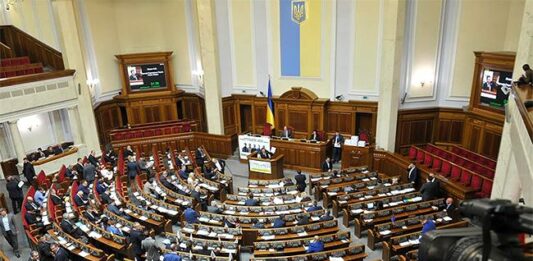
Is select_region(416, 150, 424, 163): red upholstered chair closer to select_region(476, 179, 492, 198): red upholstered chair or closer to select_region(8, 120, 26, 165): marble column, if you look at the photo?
select_region(476, 179, 492, 198): red upholstered chair

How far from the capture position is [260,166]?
1446 cm

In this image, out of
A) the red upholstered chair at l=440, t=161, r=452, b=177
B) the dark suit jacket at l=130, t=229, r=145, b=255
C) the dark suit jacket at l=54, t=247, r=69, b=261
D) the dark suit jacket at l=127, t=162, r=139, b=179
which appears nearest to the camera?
the dark suit jacket at l=54, t=247, r=69, b=261

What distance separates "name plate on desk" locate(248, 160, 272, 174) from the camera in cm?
1429

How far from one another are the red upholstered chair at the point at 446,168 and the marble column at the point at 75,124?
15.0 metres

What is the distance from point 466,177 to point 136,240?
9725 mm

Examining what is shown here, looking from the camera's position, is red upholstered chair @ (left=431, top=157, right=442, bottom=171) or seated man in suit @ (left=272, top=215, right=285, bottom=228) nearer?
seated man in suit @ (left=272, top=215, right=285, bottom=228)

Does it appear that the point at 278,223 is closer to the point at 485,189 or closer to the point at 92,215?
the point at 92,215

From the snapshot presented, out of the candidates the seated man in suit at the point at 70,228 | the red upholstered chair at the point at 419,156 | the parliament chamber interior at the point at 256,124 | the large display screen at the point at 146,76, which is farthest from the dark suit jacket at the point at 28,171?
the red upholstered chair at the point at 419,156

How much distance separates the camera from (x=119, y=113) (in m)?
19.8

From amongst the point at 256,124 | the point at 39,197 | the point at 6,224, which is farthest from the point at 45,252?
the point at 256,124

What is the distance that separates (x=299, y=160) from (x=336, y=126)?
2.82 meters

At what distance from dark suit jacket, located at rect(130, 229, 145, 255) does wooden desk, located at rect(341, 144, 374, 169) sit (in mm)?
8563

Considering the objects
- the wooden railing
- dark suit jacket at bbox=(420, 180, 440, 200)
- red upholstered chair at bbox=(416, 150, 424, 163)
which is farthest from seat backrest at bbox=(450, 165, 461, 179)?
the wooden railing

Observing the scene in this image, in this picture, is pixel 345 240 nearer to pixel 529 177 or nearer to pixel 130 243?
pixel 529 177
